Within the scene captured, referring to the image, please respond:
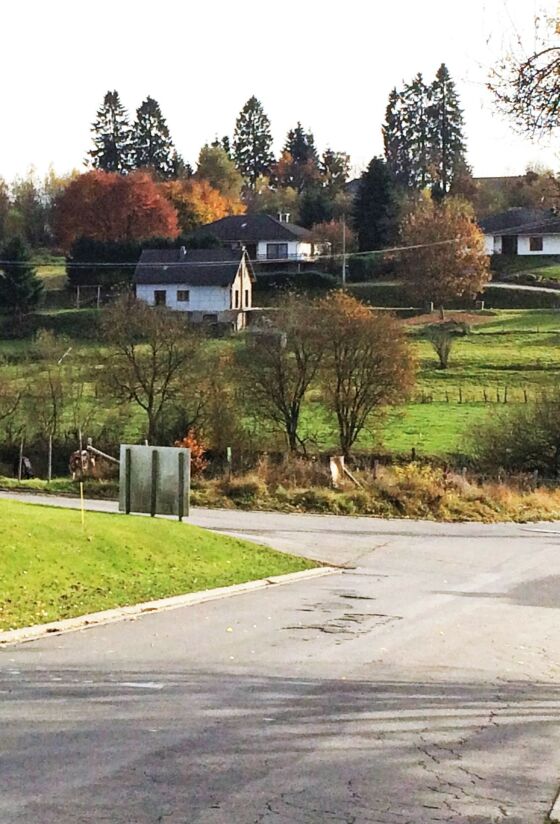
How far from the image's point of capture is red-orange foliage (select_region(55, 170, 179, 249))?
106188mm

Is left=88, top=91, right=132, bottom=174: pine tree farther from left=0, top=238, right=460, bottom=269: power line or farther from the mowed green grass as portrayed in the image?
the mowed green grass

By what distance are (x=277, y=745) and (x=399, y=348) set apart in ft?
135

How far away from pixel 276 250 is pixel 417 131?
148 ft

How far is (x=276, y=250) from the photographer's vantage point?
104750 millimetres

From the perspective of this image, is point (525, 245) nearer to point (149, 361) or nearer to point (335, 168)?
point (335, 168)

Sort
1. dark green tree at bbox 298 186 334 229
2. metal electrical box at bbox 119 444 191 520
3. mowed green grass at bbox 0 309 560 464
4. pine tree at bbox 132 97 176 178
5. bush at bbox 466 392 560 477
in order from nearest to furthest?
metal electrical box at bbox 119 444 191 520 < bush at bbox 466 392 560 477 < mowed green grass at bbox 0 309 560 464 < dark green tree at bbox 298 186 334 229 < pine tree at bbox 132 97 176 178

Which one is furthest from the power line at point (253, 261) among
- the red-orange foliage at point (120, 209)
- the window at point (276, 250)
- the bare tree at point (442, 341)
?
the bare tree at point (442, 341)

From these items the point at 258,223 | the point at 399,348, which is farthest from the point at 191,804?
the point at 258,223

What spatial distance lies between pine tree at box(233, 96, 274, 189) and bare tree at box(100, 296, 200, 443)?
113 m

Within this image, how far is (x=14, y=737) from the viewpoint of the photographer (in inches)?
343

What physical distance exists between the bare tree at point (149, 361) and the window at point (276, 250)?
2109 inches

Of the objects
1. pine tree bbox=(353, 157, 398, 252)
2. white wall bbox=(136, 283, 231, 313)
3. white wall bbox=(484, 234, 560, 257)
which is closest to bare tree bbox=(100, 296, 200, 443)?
white wall bbox=(136, 283, 231, 313)

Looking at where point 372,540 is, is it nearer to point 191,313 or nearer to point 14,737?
point 14,737

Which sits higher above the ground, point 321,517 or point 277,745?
point 277,745
